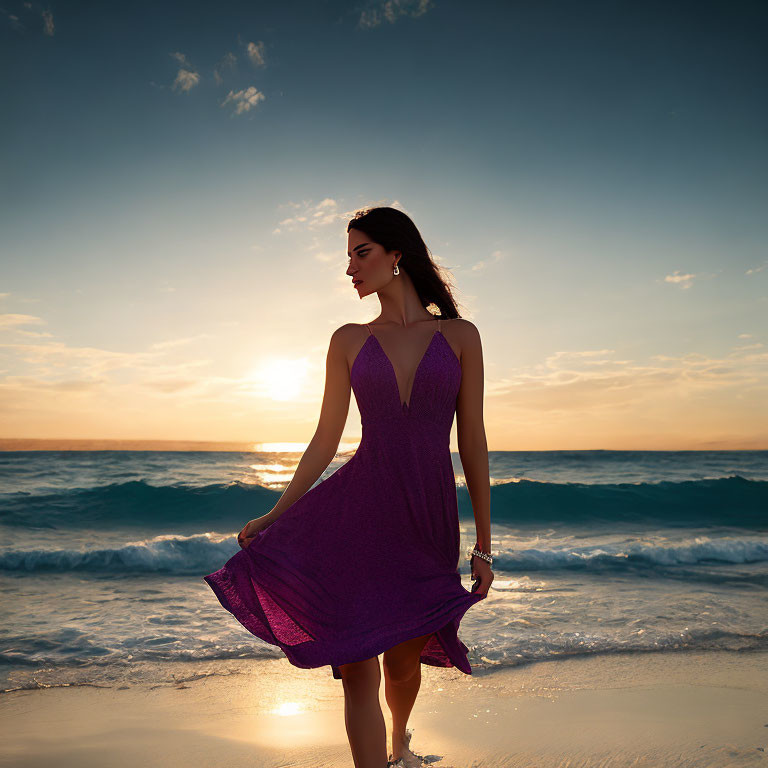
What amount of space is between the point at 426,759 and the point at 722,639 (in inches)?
133

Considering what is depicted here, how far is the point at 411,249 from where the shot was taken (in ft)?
8.34

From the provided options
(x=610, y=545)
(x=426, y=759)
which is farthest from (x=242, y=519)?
(x=426, y=759)

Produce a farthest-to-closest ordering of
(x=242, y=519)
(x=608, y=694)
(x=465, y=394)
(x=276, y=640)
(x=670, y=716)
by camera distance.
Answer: (x=242, y=519), (x=608, y=694), (x=670, y=716), (x=465, y=394), (x=276, y=640)

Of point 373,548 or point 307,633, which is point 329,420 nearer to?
point 373,548

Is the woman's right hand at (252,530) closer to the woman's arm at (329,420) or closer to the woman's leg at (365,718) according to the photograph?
the woman's arm at (329,420)

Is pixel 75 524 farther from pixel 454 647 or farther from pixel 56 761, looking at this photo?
pixel 454 647

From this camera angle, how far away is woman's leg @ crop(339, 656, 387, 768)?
2191mm

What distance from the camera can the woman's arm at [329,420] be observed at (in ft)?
8.09

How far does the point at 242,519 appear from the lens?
16.5m

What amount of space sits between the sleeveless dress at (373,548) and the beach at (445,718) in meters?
1.41

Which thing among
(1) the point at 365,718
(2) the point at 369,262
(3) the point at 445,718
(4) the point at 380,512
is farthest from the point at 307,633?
(3) the point at 445,718

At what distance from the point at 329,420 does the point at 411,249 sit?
29.6 inches

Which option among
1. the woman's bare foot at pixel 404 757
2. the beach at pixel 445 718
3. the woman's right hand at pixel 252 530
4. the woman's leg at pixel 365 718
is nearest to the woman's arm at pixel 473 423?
the woman's leg at pixel 365 718

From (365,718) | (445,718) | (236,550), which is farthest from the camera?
(236,550)
